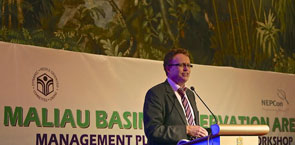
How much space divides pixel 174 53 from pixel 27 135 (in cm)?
158

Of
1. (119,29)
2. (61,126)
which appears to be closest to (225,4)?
(119,29)

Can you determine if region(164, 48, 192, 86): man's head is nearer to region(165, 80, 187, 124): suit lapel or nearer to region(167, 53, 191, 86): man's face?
region(167, 53, 191, 86): man's face

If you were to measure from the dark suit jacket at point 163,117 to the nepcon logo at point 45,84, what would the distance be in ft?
4.59

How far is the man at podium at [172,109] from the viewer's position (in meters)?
3.80

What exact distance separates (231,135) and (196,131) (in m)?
0.43

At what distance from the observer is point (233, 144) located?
3.37m

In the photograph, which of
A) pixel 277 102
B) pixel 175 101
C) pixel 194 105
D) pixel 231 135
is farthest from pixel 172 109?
pixel 277 102

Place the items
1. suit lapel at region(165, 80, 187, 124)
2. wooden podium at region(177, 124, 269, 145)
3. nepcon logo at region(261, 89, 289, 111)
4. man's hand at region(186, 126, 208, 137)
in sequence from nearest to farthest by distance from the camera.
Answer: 1. wooden podium at region(177, 124, 269, 145)
2. man's hand at region(186, 126, 208, 137)
3. suit lapel at region(165, 80, 187, 124)
4. nepcon logo at region(261, 89, 289, 111)

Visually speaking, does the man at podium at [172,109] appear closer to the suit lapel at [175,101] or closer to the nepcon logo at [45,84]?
the suit lapel at [175,101]

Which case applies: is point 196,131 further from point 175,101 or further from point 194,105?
point 194,105

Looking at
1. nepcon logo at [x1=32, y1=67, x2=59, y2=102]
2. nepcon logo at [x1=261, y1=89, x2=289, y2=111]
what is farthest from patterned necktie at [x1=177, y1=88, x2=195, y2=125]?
nepcon logo at [x1=261, y1=89, x2=289, y2=111]

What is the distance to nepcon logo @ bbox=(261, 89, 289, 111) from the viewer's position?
715 centimetres

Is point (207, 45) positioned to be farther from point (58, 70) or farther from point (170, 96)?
point (170, 96)

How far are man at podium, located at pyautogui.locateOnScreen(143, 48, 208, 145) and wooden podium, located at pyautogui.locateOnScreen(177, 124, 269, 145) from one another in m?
0.24
